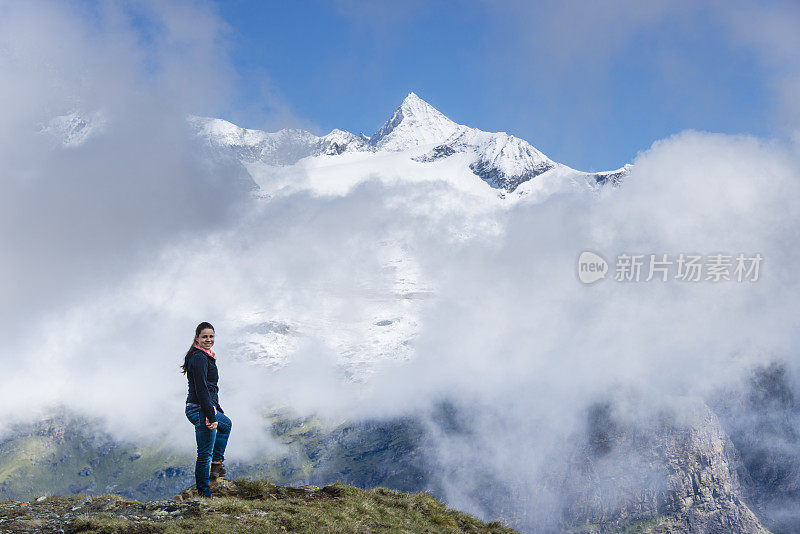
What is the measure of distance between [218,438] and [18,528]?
746 cm

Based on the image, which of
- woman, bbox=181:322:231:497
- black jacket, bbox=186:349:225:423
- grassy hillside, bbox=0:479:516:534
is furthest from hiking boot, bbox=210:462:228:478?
black jacket, bbox=186:349:225:423

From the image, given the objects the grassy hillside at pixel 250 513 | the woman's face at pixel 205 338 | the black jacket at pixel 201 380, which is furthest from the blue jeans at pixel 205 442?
the woman's face at pixel 205 338

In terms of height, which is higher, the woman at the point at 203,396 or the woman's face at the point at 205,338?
the woman's face at the point at 205,338

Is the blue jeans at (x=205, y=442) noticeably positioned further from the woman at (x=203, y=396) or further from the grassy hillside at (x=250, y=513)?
the grassy hillside at (x=250, y=513)

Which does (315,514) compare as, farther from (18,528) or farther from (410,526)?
(18,528)

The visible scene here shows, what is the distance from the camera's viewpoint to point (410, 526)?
24.6m

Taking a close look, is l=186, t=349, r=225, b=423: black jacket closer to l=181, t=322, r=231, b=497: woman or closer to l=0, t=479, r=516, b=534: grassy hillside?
l=181, t=322, r=231, b=497: woman

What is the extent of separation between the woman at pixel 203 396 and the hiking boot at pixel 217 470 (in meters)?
1.86

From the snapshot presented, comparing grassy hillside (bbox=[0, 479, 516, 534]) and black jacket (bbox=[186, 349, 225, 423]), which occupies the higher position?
black jacket (bbox=[186, 349, 225, 423])

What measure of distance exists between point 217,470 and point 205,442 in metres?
4.57

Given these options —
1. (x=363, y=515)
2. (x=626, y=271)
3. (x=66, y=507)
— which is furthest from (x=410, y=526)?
(x=626, y=271)

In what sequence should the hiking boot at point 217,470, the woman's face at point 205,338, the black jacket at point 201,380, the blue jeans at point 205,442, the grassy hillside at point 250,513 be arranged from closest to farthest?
the grassy hillside at point 250,513, the black jacket at point 201,380, the woman's face at point 205,338, the blue jeans at point 205,442, the hiking boot at point 217,470

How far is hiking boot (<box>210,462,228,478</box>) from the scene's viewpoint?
979 inches

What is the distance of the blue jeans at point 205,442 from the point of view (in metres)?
21.4
